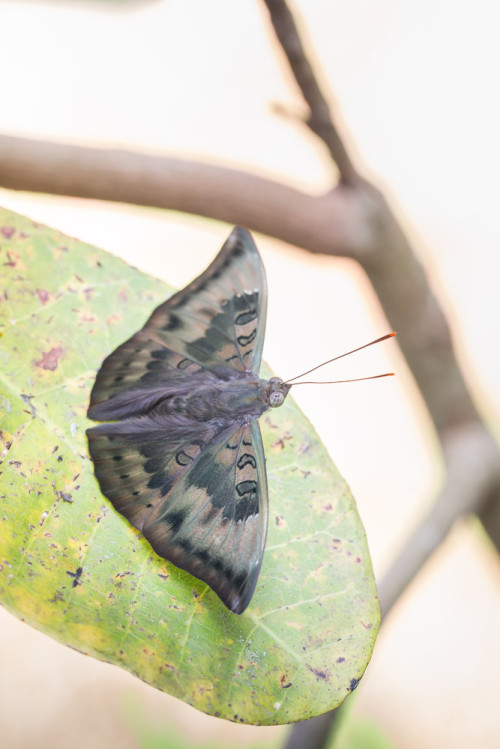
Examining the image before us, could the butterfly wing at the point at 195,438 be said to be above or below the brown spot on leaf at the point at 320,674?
above

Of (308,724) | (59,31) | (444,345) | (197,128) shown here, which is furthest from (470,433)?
(59,31)

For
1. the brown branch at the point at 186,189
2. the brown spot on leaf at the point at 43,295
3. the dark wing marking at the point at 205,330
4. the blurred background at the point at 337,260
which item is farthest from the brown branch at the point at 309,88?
the blurred background at the point at 337,260

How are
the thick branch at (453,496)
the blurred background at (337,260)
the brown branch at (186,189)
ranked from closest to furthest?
the brown branch at (186,189) < the thick branch at (453,496) < the blurred background at (337,260)

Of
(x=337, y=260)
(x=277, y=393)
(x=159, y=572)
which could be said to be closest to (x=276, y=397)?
(x=277, y=393)

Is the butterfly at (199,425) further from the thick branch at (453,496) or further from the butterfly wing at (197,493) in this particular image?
the thick branch at (453,496)

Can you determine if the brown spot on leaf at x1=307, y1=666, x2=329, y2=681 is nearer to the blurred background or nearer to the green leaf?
the green leaf
